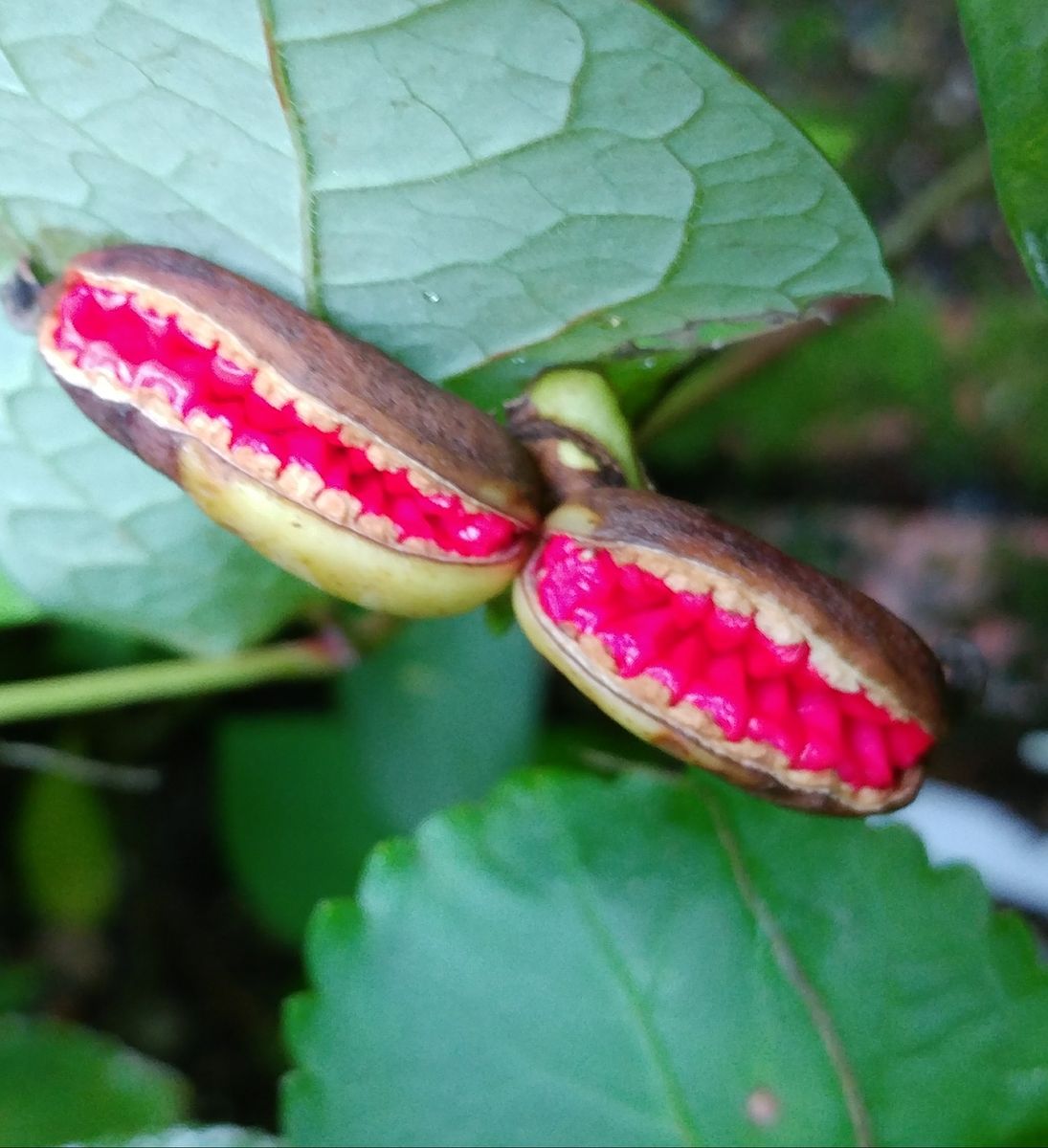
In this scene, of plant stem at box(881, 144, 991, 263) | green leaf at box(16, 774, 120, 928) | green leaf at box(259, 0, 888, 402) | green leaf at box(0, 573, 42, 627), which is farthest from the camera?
green leaf at box(16, 774, 120, 928)

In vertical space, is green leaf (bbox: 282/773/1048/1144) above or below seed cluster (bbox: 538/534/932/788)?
below

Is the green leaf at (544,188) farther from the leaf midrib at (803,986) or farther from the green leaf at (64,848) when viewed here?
the green leaf at (64,848)

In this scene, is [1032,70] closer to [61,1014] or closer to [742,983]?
[742,983]

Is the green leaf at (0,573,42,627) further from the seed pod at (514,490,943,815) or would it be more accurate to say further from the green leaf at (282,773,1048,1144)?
the seed pod at (514,490,943,815)

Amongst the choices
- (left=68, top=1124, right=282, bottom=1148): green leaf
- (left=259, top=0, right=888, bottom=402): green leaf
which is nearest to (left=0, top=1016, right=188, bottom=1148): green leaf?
(left=68, top=1124, right=282, bottom=1148): green leaf

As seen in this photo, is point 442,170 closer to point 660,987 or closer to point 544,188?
point 544,188

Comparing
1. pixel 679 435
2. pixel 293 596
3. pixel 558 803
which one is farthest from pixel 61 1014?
pixel 679 435

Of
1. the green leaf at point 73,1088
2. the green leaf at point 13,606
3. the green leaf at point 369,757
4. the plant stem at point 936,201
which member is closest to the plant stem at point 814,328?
the plant stem at point 936,201

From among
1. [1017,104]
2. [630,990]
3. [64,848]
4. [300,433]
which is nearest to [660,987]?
[630,990]
